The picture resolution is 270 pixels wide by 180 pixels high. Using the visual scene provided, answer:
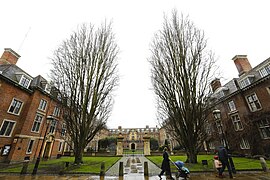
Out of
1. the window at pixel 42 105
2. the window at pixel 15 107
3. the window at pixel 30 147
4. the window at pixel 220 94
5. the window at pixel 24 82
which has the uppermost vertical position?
the window at pixel 220 94

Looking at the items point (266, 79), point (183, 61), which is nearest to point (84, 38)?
point (183, 61)

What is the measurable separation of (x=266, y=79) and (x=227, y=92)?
794 centimetres

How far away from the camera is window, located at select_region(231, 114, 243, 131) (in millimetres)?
22438

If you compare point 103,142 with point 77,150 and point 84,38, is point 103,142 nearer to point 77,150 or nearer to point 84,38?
point 77,150

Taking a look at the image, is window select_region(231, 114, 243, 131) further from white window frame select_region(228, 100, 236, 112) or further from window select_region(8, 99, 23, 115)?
window select_region(8, 99, 23, 115)

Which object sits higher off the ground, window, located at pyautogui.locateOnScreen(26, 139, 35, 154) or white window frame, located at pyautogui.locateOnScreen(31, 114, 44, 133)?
white window frame, located at pyautogui.locateOnScreen(31, 114, 44, 133)

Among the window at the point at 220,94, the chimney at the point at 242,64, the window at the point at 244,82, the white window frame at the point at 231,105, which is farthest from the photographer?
the window at the point at 220,94

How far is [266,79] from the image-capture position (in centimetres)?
1848

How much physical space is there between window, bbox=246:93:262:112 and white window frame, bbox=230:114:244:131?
2666 millimetres

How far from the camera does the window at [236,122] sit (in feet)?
73.6

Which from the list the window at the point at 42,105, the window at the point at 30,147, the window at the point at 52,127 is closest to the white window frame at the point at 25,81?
the window at the point at 42,105

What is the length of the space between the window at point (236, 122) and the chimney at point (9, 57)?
126ft

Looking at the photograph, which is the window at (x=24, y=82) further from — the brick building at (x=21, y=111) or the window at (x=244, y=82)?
the window at (x=244, y=82)

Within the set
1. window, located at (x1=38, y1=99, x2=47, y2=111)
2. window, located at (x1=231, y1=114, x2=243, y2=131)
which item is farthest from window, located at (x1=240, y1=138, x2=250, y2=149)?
window, located at (x1=38, y1=99, x2=47, y2=111)
